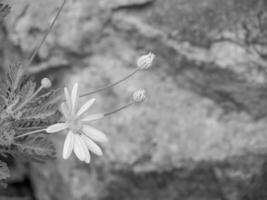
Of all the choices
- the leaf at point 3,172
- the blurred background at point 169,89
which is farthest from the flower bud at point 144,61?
the blurred background at point 169,89

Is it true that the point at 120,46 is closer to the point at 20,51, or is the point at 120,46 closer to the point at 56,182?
the point at 20,51

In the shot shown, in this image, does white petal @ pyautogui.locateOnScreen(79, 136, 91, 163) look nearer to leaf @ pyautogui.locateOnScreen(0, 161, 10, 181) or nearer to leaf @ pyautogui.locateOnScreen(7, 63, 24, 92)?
leaf @ pyautogui.locateOnScreen(0, 161, 10, 181)

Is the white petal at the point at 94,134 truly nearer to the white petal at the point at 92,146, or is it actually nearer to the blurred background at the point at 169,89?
the white petal at the point at 92,146

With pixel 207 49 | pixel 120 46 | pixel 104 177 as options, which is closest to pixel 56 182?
pixel 104 177

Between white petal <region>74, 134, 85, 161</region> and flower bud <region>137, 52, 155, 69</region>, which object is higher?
flower bud <region>137, 52, 155, 69</region>

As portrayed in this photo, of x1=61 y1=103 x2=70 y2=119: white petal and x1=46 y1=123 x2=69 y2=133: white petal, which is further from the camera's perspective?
x1=61 y1=103 x2=70 y2=119: white petal

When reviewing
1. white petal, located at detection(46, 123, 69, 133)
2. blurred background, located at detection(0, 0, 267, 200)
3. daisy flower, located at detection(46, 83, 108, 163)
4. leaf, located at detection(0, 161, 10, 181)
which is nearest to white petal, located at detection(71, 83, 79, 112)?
daisy flower, located at detection(46, 83, 108, 163)
